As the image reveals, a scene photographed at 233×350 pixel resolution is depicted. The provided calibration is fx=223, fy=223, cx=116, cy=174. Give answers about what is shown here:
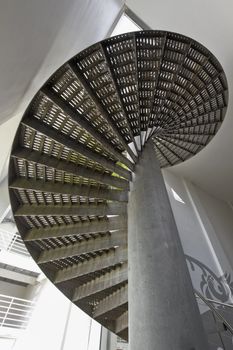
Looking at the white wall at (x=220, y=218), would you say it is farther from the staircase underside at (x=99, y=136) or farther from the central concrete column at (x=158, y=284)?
the central concrete column at (x=158, y=284)

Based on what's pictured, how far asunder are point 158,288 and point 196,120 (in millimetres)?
2232

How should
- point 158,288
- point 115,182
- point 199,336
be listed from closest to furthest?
point 199,336 < point 158,288 < point 115,182

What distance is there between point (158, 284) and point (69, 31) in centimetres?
258

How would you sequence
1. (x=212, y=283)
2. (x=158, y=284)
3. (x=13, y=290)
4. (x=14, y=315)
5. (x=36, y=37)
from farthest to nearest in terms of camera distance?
1. (x=13, y=290)
2. (x=14, y=315)
3. (x=212, y=283)
4. (x=36, y=37)
5. (x=158, y=284)

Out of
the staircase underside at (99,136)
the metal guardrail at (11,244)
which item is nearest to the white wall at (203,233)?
the staircase underside at (99,136)

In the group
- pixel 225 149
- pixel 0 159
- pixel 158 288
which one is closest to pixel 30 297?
pixel 0 159

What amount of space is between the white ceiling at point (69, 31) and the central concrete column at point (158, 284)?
145cm

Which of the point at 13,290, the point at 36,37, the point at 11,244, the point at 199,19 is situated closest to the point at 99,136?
the point at 36,37

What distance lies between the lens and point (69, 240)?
2.92 m

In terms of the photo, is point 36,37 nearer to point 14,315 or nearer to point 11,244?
point 11,244

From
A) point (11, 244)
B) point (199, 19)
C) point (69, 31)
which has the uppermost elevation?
point (199, 19)

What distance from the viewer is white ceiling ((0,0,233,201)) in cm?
155

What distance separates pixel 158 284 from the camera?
4.71 feet

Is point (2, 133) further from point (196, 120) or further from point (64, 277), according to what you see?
point (196, 120)
